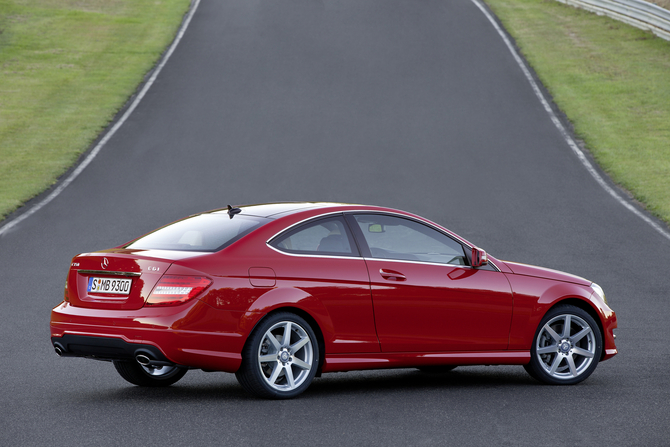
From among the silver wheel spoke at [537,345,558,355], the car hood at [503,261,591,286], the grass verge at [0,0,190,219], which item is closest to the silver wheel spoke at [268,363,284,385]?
the car hood at [503,261,591,286]

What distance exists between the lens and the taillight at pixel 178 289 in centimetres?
654

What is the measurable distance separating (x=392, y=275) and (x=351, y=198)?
1038 centimetres

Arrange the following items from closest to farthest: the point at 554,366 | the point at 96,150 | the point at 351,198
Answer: the point at 554,366 → the point at 351,198 → the point at 96,150

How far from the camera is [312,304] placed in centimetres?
693

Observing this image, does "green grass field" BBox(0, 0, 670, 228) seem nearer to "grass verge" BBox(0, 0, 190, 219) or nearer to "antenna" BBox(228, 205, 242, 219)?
"grass verge" BBox(0, 0, 190, 219)

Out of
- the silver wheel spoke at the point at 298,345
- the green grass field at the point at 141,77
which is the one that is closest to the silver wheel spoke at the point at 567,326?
the silver wheel spoke at the point at 298,345

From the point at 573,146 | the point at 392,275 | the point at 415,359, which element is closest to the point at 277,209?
the point at 392,275

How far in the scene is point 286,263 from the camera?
22.7 ft

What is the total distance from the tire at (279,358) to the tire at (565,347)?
83.7 inches

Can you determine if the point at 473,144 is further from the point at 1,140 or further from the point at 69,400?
the point at 69,400

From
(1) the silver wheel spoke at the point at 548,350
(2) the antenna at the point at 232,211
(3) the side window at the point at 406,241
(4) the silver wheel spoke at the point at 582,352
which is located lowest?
(4) the silver wheel spoke at the point at 582,352

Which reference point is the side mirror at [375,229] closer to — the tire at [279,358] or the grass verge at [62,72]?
the tire at [279,358]

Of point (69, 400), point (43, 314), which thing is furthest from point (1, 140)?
point (69, 400)

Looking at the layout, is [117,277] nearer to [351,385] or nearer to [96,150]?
[351,385]
